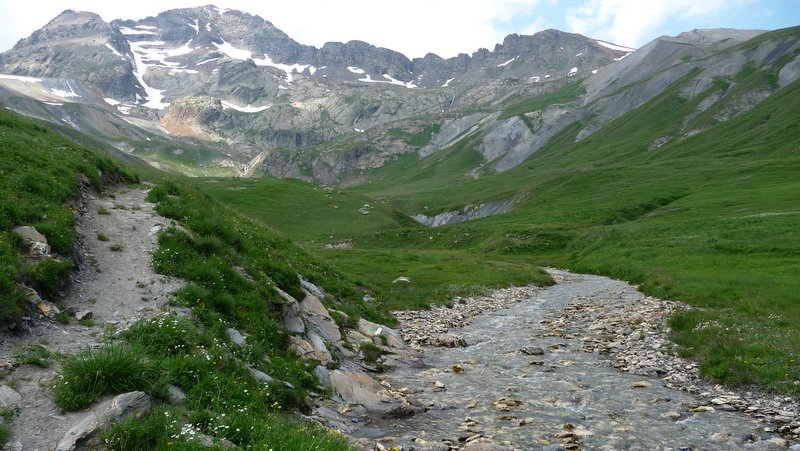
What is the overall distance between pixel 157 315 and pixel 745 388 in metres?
20.5

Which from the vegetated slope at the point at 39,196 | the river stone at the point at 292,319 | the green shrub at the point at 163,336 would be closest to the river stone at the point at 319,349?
the river stone at the point at 292,319

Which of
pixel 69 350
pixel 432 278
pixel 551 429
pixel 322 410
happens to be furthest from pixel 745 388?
pixel 432 278

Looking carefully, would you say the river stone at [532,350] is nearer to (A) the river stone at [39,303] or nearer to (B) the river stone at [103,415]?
(B) the river stone at [103,415]

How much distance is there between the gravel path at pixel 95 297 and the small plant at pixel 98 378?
30 cm

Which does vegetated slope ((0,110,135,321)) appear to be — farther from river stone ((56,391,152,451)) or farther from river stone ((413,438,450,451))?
river stone ((413,438,450,451))

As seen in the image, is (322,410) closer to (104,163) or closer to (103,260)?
(103,260)

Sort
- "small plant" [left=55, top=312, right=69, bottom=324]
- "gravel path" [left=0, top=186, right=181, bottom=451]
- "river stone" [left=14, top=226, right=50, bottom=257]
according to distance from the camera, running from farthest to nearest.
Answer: "river stone" [left=14, top=226, right=50, bottom=257] → "small plant" [left=55, top=312, right=69, bottom=324] → "gravel path" [left=0, top=186, right=181, bottom=451]

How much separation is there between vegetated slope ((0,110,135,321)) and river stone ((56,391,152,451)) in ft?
18.5

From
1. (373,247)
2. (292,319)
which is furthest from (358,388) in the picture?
(373,247)

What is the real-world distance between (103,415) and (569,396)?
14704 millimetres

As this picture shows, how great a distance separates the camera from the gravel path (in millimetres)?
9312

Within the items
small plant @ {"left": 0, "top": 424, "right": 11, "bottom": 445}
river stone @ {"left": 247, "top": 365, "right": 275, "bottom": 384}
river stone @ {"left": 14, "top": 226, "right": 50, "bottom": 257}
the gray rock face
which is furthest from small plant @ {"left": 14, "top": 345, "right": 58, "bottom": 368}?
the gray rock face

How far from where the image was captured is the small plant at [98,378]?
967cm

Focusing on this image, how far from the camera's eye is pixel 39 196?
64.7 feet
